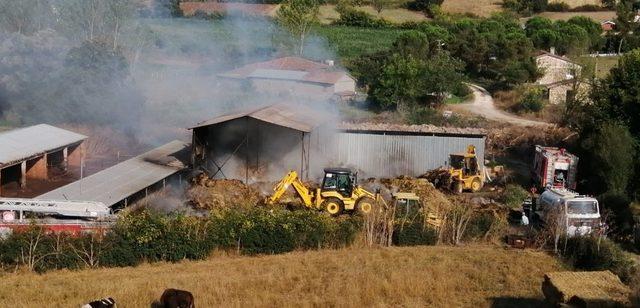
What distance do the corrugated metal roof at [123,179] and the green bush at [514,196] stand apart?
851 centimetres

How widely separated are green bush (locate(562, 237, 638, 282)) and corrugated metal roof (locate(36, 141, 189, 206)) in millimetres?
9376

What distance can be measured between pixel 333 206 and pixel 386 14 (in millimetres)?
49501

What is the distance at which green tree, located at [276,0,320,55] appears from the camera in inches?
1583

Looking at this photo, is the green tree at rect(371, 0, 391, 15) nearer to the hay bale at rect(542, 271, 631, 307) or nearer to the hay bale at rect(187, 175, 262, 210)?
the hay bale at rect(187, 175, 262, 210)

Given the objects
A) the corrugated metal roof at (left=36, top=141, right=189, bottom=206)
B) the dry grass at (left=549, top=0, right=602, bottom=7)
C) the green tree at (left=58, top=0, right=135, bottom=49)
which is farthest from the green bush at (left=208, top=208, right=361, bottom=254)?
the dry grass at (left=549, top=0, right=602, bottom=7)

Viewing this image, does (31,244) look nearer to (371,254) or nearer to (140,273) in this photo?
(140,273)

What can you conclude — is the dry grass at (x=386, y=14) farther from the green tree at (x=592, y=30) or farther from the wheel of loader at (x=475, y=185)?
the wheel of loader at (x=475, y=185)

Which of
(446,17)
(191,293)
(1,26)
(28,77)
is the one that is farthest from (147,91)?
(446,17)

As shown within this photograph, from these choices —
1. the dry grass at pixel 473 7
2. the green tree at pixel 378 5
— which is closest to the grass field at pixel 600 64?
the dry grass at pixel 473 7

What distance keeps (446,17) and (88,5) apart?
3372 cm

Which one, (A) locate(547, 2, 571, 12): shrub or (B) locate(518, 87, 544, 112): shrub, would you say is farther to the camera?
(A) locate(547, 2, 571, 12): shrub

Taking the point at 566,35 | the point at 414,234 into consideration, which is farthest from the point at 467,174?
the point at 566,35

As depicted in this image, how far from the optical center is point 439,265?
47.2 ft

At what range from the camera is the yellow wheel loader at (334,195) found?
17.6m
